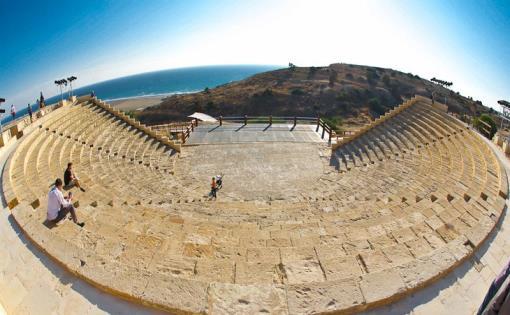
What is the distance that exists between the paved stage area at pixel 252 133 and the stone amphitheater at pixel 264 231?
452 cm

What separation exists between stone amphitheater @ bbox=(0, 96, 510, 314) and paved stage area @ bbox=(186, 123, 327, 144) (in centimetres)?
452

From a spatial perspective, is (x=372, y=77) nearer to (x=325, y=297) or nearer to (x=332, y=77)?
(x=332, y=77)

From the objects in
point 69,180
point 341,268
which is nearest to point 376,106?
point 69,180

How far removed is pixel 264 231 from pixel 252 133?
15.5 meters

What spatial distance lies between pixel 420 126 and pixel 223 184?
13.7 metres

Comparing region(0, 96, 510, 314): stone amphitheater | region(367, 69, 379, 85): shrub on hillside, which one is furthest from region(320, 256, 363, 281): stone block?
region(367, 69, 379, 85): shrub on hillside

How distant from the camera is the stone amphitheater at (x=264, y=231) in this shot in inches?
171

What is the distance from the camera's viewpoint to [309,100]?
183ft

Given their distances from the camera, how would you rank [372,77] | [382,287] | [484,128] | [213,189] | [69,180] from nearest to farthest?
[382,287]
[69,180]
[213,189]
[484,128]
[372,77]

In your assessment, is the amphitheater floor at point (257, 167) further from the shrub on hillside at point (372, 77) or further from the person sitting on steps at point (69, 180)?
the shrub on hillside at point (372, 77)

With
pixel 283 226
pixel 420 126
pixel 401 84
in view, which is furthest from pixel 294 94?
pixel 283 226

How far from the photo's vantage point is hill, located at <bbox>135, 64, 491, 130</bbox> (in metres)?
52.9

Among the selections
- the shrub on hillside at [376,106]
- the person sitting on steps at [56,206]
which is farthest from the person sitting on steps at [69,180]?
the shrub on hillside at [376,106]

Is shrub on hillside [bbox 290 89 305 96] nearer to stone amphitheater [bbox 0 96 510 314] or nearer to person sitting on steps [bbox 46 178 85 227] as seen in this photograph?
stone amphitheater [bbox 0 96 510 314]
